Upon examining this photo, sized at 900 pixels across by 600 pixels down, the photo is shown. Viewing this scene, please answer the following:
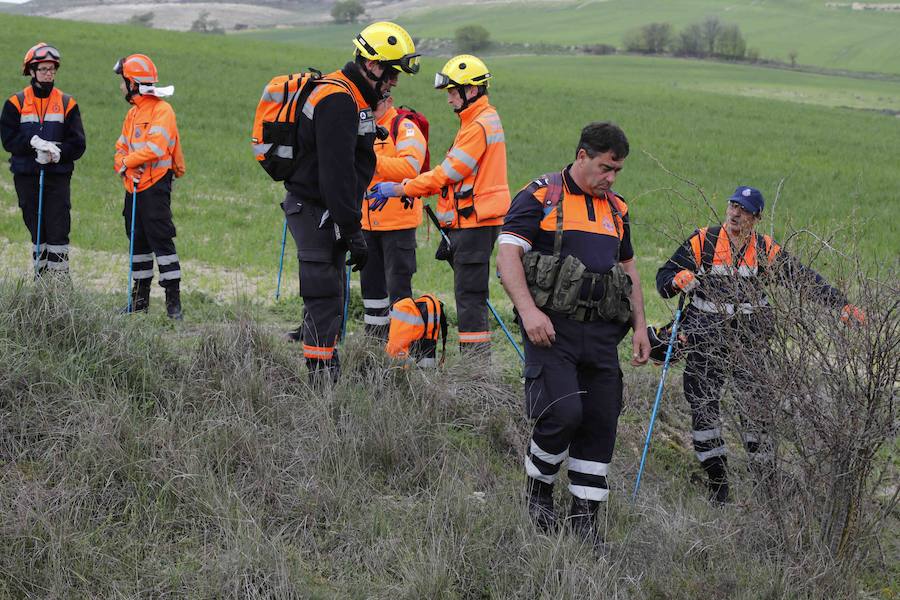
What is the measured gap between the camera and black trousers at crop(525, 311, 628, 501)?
4570mm

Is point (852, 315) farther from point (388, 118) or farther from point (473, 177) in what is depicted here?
point (388, 118)

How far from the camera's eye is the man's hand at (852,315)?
4.22 meters

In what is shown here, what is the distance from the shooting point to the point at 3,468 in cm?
444

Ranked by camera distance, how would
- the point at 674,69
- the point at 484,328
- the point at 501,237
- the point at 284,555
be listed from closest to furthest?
the point at 284,555
the point at 501,237
the point at 484,328
the point at 674,69

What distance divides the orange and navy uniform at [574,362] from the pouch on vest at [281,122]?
146 centimetres

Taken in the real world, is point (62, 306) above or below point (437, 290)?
above

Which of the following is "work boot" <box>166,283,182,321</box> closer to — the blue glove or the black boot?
the blue glove

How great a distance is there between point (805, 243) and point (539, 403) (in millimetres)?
1499

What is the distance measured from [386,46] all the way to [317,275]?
1.34 m

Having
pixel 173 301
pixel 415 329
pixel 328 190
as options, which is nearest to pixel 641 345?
pixel 328 190

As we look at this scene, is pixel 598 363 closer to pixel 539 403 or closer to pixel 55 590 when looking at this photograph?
pixel 539 403

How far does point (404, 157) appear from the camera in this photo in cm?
714

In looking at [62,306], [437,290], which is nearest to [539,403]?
[62,306]

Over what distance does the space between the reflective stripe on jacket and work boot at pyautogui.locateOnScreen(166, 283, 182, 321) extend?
1.28 meters
